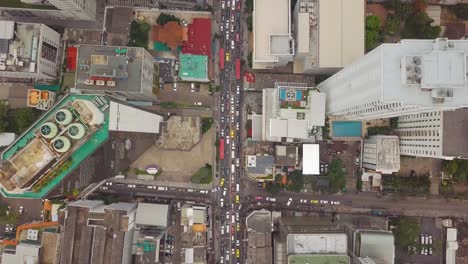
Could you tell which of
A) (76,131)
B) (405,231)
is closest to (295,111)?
(405,231)

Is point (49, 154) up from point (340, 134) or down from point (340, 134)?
down

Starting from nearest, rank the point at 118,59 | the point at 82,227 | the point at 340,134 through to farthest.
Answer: the point at 118,59, the point at 82,227, the point at 340,134

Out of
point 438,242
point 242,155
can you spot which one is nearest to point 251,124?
point 242,155

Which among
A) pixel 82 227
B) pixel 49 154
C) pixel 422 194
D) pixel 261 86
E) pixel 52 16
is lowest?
pixel 82 227

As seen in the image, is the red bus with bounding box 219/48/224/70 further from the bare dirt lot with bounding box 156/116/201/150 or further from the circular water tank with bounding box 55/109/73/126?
the circular water tank with bounding box 55/109/73/126

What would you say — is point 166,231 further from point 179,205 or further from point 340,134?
point 340,134
